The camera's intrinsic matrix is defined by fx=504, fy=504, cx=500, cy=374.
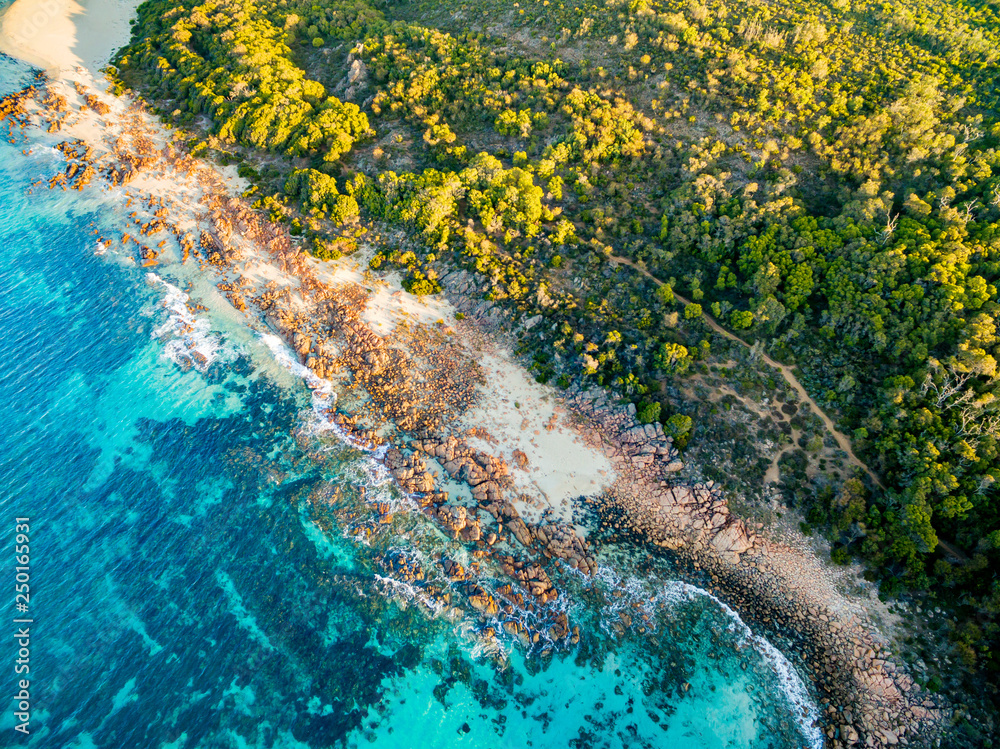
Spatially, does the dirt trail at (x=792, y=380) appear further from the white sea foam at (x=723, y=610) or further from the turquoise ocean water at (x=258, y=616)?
the turquoise ocean water at (x=258, y=616)

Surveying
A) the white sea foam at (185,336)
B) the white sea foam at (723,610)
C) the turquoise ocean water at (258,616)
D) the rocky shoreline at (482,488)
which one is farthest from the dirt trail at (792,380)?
the white sea foam at (185,336)

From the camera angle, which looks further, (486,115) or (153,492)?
(486,115)

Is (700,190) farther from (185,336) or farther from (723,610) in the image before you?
(185,336)

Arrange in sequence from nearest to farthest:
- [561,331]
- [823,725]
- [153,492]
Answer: [823,725] → [153,492] → [561,331]

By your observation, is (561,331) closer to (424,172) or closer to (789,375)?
(789,375)

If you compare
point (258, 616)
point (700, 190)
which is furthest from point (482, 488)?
point (700, 190)

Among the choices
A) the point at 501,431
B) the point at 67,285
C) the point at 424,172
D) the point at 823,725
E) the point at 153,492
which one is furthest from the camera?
the point at 424,172

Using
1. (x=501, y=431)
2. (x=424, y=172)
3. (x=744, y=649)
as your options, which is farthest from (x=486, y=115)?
(x=744, y=649)
